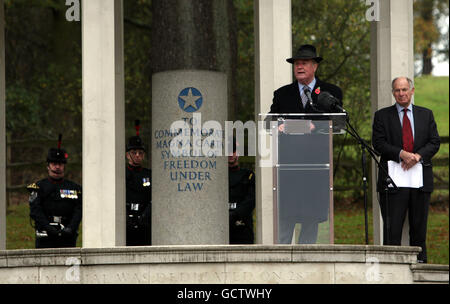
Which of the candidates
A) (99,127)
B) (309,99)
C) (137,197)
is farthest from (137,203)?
(309,99)

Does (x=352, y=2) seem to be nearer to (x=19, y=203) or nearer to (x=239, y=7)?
(x=239, y=7)

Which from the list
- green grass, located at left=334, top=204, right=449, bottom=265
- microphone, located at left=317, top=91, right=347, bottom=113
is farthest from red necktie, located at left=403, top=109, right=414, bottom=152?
green grass, located at left=334, top=204, right=449, bottom=265

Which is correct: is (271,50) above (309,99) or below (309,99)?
above

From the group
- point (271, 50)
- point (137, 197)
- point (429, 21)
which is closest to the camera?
point (271, 50)

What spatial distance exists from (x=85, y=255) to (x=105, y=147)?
269cm

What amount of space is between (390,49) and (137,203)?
461cm

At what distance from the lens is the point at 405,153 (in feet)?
45.6

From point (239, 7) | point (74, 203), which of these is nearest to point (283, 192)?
point (74, 203)

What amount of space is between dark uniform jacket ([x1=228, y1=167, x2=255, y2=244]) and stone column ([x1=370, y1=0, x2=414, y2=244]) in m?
1.92

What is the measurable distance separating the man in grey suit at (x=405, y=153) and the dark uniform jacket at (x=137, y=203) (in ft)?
14.8

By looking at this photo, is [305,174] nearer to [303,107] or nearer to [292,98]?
[303,107]

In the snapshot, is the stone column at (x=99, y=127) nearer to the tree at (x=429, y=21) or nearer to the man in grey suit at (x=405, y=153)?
the man in grey suit at (x=405, y=153)

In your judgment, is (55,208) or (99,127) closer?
(99,127)

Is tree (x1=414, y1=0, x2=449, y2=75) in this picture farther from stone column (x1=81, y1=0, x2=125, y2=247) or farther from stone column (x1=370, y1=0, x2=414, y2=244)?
stone column (x1=81, y1=0, x2=125, y2=247)
